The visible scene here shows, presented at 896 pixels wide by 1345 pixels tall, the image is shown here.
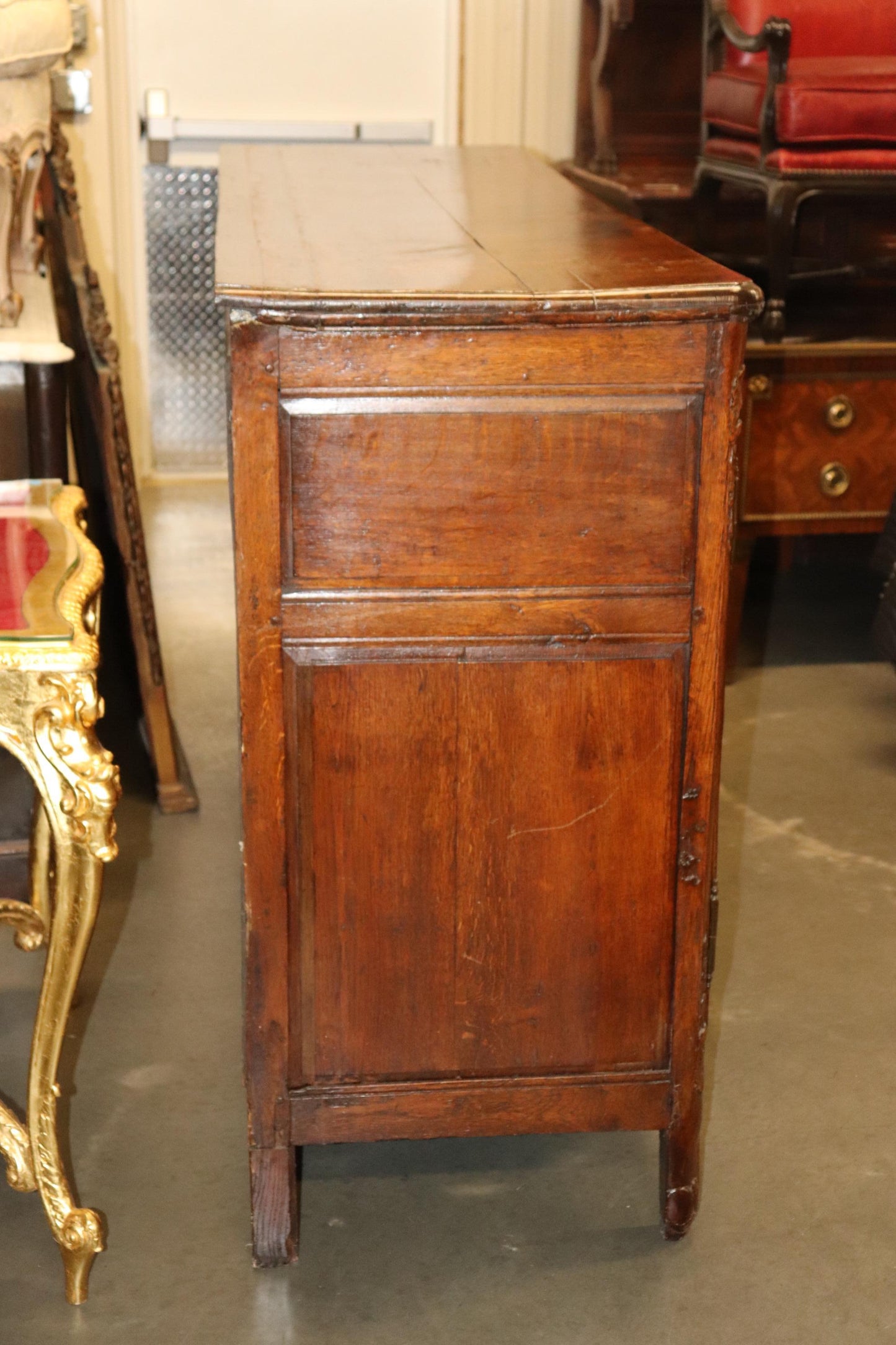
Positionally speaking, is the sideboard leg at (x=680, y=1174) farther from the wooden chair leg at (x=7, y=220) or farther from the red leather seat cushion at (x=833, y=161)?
the red leather seat cushion at (x=833, y=161)

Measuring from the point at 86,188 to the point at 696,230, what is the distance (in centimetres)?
189

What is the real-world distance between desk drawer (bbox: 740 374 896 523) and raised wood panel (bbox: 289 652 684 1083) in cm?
197

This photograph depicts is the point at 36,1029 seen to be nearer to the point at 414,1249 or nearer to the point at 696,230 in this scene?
the point at 414,1249

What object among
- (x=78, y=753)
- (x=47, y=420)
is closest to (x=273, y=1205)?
(x=78, y=753)

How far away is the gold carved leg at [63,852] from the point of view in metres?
1.59

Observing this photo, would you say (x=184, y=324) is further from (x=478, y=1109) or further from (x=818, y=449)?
(x=478, y=1109)

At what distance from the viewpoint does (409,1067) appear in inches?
71.4

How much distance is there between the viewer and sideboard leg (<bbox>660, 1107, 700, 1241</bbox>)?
1870mm

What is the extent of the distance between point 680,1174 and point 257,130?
3917mm

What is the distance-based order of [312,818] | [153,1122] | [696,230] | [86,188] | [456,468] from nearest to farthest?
[456,468] → [312,818] → [153,1122] → [696,230] → [86,188]

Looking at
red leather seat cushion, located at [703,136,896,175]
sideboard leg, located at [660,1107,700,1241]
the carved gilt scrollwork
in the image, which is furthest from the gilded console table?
red leather seat cushion, located at [703,136,896,175]

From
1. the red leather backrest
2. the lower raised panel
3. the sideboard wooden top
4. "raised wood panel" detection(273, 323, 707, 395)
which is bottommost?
the lower raised panel

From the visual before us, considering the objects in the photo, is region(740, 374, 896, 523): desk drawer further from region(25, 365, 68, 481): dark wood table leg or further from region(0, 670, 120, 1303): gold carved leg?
region(0, 670, 120, 1303): gold carved leg

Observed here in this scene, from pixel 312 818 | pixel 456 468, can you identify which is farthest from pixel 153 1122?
pixel 456 468
